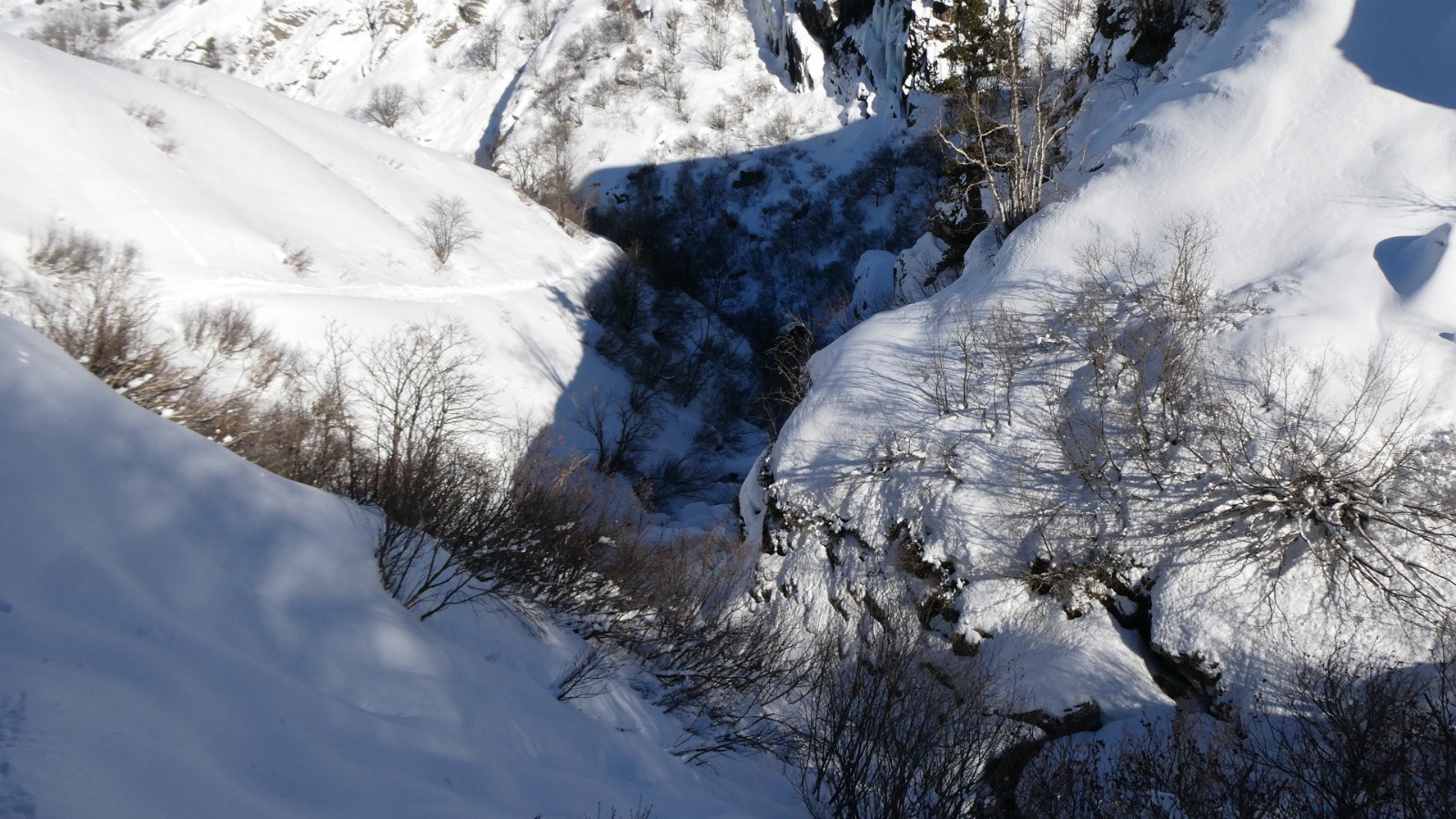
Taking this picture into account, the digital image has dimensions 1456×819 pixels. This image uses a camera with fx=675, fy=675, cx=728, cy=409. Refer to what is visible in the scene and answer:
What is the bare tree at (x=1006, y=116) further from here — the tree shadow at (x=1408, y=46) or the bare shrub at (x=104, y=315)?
the bare shrub at (x=104, y=315)

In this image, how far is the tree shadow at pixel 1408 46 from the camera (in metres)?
11.6

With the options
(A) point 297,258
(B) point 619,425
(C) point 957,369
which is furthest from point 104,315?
(B) point 619,425

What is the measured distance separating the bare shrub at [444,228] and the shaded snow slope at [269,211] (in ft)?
1.06

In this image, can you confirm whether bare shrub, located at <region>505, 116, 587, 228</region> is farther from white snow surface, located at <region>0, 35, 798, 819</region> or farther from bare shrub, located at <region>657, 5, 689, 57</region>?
white snow surface, located at <region>0, 35, 798, 819</region>

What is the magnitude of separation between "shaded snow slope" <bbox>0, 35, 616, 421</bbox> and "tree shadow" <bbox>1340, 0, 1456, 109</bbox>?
20435 mm

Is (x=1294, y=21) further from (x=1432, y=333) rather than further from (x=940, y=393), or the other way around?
(x=940, y=393)

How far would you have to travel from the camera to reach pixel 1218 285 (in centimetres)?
1177

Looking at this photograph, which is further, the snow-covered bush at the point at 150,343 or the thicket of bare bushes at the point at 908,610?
the snow-covered bush at the point at 150,343

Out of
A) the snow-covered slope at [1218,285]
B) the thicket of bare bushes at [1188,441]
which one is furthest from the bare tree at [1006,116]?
the thicket of bare bushes at [1188,441]

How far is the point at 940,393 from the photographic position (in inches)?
503

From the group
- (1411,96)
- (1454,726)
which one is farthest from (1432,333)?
(1454,726)

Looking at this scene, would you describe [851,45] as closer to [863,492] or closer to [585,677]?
[863,492]

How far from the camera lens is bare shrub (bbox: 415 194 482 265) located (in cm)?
2355

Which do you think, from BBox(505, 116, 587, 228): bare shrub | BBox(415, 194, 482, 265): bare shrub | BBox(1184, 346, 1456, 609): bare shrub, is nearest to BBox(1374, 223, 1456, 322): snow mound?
BBox(1184, 346, 1456, 609): bare shrub
